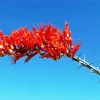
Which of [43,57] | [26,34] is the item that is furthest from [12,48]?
[43,57]

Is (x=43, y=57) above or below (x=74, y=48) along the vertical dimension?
below

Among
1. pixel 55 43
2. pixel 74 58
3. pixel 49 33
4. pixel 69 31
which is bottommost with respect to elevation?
pixel 74 58

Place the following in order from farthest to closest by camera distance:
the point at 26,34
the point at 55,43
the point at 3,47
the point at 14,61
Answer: the point at 14,61 < the point at 3,47 < the point at 26,34 < the point at 55,43

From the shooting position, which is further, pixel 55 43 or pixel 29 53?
pixel 29 53

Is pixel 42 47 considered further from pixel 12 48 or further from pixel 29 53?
pixel 12 48
